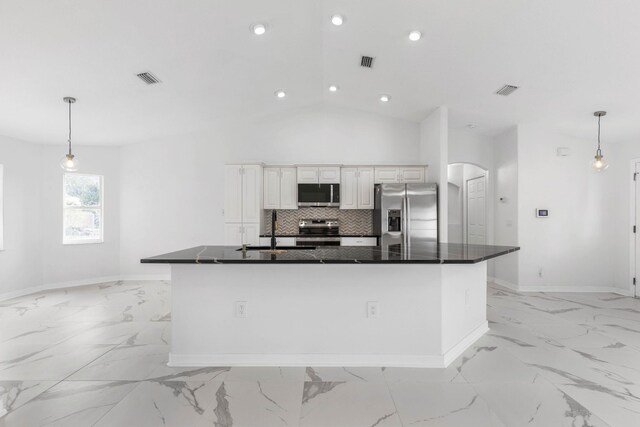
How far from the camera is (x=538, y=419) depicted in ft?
6.59

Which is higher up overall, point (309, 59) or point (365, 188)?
point (309, 59)

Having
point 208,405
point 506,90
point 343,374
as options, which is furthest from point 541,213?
point 208,405

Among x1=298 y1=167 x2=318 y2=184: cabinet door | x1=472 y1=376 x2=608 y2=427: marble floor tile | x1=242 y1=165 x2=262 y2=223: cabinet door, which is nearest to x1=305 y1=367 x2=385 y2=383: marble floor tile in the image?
x1=472 y1=376 x2=608 y2=427: marble floor tile

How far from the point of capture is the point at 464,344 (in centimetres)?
307

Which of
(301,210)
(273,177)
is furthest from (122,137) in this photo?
(301,210)

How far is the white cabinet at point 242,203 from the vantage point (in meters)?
5.73

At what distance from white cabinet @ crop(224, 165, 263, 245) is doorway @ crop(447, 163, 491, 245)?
399cm

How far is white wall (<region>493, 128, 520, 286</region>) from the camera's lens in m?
5.61

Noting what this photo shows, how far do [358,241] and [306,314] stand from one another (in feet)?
10.1

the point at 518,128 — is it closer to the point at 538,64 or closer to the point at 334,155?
the point at 538,64

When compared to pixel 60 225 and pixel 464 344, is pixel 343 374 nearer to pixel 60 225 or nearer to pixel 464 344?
pixel 464 344

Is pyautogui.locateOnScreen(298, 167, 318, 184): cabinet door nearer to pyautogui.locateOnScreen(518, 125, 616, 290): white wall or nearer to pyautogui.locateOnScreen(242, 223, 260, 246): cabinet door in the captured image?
pyautogui.locateOnScreen(242, 223, 260, 246): cabinet door

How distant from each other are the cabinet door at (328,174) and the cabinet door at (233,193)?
1.43m

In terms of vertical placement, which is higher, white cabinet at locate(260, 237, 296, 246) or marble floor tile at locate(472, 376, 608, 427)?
white cabinet at locate(260, 237, 296, 246)
